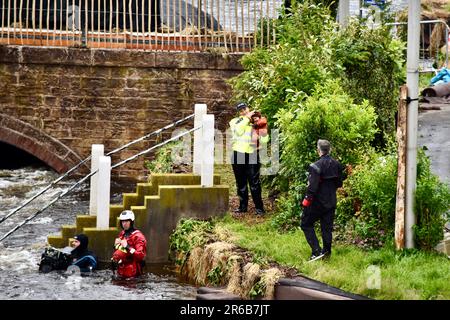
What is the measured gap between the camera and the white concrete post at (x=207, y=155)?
20422mm

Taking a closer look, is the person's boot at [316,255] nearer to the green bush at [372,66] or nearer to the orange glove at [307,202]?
the orange glove at [307,202]

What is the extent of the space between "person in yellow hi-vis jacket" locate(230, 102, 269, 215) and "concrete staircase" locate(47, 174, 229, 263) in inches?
14.0

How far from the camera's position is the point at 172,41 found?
26.8 metres

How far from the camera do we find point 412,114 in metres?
17.9

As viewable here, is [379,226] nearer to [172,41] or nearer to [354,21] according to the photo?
[354,21]

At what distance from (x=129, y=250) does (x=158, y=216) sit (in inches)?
49.6

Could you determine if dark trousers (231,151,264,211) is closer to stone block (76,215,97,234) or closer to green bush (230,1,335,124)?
green bush (230,1,335,124)

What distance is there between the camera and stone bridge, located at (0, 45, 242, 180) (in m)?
26.4

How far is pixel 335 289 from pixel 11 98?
39.2 feet

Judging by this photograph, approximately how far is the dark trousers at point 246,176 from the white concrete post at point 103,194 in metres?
1.98

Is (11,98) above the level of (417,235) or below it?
above
